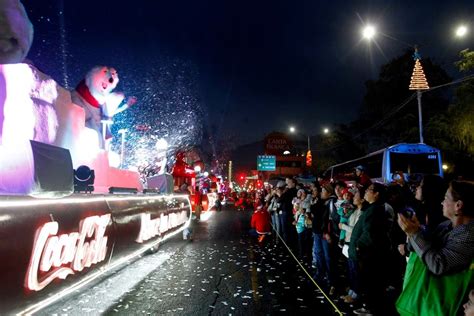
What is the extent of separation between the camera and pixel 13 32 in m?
4.77

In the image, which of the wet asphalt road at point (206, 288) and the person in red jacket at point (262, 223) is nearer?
the wet asphalt road at point (206, 288)

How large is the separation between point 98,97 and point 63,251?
7.59 meters

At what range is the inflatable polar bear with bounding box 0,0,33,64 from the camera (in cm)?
468

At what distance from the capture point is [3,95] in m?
5.96

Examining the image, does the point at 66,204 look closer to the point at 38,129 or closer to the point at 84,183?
the point at 84,183

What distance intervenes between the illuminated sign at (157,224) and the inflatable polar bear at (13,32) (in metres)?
3.45

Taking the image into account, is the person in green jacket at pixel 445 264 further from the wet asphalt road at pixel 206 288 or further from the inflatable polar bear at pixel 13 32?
the inflatable polar bear at pixel 13 32

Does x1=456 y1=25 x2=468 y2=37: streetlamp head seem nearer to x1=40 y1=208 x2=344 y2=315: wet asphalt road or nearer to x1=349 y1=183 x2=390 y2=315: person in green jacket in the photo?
x1=40 y1=208 x2=344 y2=315: wet asphalt road

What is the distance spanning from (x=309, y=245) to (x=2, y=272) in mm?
7946

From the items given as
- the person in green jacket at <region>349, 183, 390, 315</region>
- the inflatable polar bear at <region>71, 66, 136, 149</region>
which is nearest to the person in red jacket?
the inflatable polar bear at <region>71, 66, 136, 149</region>

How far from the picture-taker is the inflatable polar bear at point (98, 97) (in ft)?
35.5

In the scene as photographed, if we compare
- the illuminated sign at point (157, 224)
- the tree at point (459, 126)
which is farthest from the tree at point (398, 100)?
the illuminated sign at point (157, 224)

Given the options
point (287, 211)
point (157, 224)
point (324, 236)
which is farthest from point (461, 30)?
point (157, 224)

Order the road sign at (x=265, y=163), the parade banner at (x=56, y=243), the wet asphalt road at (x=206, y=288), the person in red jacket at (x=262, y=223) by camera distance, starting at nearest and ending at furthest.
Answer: the parade banner at (x=56, y=243) < the wet asphalt road at (x=206, y=288) < the person in red jacket at (x=262, y=223) < the road sign at (x=265, y=163)
